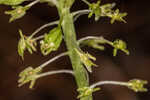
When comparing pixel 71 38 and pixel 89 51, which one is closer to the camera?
pixel 71 38

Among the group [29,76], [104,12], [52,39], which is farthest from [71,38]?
[29,76]

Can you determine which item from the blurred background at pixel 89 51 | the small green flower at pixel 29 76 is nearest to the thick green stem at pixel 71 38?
the small green flower at pixel 29 76

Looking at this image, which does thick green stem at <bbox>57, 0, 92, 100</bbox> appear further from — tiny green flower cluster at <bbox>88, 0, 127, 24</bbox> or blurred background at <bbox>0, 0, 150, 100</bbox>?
blurred background at <bbox>0, 0, 150, 100</bbox>

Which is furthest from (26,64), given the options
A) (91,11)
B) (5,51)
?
(91,11)

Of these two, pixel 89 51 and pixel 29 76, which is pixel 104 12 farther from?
pixel 89 51

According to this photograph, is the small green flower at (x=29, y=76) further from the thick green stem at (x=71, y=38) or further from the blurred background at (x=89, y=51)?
the blurred background at (x=89, y=51)

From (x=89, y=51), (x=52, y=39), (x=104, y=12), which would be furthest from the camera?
(x=89, y=51)

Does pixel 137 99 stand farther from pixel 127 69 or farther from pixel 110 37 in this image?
pixel 110 37

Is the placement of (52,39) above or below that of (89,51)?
above
